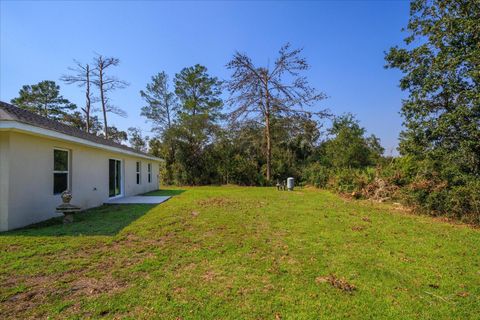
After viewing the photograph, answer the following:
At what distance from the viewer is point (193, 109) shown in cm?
2711

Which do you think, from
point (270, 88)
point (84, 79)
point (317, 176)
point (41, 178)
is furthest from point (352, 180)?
point (84, 79)

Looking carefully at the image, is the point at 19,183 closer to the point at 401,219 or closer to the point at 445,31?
the point at 401,219

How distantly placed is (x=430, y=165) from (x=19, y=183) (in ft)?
37.8

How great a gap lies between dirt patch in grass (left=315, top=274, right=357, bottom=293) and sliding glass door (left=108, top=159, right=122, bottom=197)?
9933mm

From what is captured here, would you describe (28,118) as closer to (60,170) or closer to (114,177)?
(60,170)

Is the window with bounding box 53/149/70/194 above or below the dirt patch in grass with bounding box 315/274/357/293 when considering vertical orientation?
above

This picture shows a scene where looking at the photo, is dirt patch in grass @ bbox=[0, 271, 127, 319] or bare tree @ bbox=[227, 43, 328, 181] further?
bare tree @ bbox=[227, 43, 328, 181]

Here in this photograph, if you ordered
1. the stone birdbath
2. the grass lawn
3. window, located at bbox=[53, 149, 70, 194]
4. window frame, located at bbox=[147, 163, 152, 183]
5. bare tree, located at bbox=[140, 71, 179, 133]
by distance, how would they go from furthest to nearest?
1. bare tree, located at bbox=[140, 71, 179, 133]
2. window frame, located at bbox=[147, 163, 152, 183]
3. window, located at bbox=[53, 149, 70, 194]
4. the stone birdbath
5. the grass lawn

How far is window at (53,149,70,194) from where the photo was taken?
22.9 feet

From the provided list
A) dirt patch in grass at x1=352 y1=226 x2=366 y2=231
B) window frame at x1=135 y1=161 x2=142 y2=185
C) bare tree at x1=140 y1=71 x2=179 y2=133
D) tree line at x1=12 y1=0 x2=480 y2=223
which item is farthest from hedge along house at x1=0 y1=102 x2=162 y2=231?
bare tree at x1=140 y1=71 x2=179 y2=133

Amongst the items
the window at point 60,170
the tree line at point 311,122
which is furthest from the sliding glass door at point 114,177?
the tree line at point 311,122

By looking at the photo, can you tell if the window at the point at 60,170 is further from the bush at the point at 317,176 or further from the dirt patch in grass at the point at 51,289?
the bush at the point at 317,176

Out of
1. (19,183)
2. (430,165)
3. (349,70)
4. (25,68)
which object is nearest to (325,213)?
(430,165)

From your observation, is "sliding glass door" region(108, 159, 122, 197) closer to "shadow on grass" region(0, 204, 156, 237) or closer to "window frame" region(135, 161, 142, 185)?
"window frame" region(135, 161, 142, 185)
